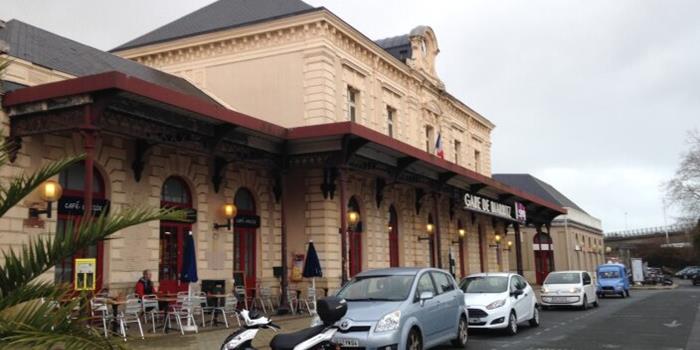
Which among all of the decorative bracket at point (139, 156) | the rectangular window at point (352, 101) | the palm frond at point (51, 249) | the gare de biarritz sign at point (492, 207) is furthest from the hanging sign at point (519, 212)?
the palm frond at point (51, 249)

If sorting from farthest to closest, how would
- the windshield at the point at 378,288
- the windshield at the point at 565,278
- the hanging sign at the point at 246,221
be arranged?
1. the windshield at the point at 565,278
2. the hanging sign at the point at 246,221
3. the windshield at the point at 378,288

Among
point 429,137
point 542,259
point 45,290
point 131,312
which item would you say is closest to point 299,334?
point 45,290

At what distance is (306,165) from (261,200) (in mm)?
2296

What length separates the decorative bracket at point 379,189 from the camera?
86.8ft

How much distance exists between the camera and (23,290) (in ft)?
13.7

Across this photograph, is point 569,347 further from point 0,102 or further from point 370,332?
point 0,102

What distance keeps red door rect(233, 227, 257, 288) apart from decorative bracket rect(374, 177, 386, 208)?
6.85 metres

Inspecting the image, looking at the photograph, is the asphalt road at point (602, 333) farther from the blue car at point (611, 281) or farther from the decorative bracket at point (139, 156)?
the blue car at point (611, 281)

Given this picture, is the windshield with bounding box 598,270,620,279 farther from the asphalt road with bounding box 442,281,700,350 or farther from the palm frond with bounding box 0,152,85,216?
the palm frond with bounding box 0,152,85,216

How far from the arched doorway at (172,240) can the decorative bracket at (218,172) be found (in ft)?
3.24

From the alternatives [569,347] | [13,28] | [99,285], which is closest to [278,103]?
[13,28]

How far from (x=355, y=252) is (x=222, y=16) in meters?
11.8

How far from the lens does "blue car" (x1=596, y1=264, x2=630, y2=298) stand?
33938mm

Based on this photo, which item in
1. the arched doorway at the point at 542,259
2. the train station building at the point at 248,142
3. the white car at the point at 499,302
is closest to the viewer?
the train station building at the point at 248,142
